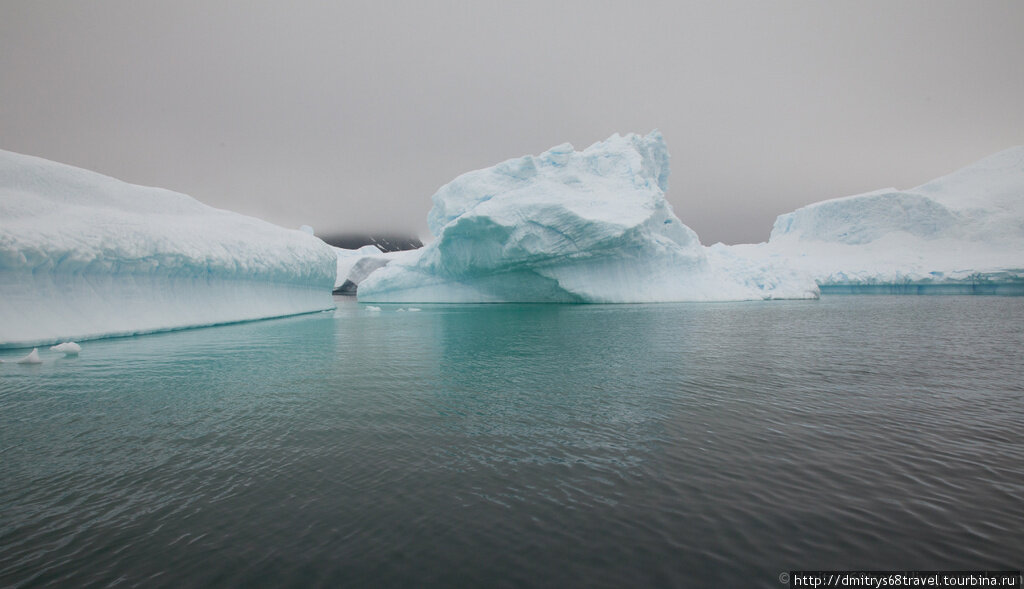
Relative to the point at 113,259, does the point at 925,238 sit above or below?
above

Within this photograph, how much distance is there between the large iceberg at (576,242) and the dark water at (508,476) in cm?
1941

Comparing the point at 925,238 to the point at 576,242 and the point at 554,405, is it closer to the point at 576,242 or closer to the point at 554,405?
the point at 576,242

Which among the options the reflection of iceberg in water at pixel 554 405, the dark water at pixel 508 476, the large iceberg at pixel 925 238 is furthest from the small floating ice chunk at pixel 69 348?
the large iceberg at pixel 925 238

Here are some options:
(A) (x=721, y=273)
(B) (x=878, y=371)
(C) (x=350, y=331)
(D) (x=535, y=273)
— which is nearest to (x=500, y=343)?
(C) (x=350, y=331)

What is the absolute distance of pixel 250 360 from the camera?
893cm

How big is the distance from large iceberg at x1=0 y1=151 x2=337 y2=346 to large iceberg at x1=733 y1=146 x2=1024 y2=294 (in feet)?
121

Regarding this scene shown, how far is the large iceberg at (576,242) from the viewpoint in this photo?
2612 centimetres

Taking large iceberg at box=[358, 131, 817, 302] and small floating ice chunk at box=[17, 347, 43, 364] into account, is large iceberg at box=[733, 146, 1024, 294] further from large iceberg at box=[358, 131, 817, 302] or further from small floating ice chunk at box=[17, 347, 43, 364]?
small floating ice chunk at box=[17, 347, 43, 364]

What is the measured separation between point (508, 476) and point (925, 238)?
64861 millimetres

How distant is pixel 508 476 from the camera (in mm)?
3434

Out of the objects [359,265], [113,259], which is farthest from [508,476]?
[359,265]

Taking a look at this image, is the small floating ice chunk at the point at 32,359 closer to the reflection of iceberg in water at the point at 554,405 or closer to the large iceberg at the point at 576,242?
the reflection of iceberg in water at the point at 554,405

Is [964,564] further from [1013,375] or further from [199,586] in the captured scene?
[1013,375]

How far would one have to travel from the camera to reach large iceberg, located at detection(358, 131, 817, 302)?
26125mm
